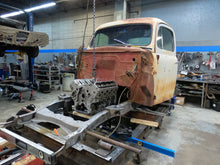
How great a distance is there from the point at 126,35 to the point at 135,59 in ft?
3.08

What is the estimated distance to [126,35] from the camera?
298cm

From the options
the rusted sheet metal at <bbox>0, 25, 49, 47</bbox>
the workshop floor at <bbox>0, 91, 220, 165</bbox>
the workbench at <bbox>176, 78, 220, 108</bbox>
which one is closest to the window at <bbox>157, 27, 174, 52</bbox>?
the workshop floor at <bbox>0, 91, 220, 165</bbox>

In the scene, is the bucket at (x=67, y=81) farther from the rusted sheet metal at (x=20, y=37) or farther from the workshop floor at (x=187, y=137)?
the workshop floor at (x=187, y=137)

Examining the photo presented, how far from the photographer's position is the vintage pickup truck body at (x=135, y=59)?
227 cm

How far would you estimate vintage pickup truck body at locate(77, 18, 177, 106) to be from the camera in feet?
7.46

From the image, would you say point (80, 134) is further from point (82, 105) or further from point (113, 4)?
point (113, 4)

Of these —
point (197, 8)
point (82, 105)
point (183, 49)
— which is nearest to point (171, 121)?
point (82, 105)

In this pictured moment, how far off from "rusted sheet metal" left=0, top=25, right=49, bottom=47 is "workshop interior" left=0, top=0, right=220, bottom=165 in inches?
1.1

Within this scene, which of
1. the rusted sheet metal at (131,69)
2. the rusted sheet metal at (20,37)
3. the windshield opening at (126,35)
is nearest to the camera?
the rusted sheet metal at (131,69)

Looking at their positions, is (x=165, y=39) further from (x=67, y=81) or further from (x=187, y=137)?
(x=67, y=81)

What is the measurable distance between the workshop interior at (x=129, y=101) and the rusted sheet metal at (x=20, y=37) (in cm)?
3

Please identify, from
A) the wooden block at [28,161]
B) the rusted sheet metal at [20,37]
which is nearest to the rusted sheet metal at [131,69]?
the wooden block at [28,161]

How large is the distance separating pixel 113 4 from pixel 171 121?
8234 mm

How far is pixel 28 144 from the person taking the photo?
4.31ft
